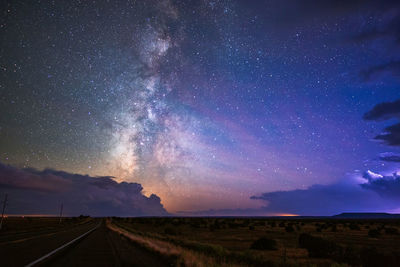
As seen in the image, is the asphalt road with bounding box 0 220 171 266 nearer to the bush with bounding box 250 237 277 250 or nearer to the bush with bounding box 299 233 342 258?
the bush with bounding box 250 237 277 250

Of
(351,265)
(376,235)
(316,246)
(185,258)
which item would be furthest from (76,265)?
(376,235)

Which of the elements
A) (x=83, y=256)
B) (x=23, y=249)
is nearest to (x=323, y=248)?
(x=83, y=256)

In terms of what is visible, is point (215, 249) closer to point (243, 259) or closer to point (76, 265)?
point (243, 259)

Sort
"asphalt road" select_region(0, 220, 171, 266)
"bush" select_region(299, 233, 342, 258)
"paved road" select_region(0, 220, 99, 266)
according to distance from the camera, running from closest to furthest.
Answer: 1. "asphalt road" select_region(0, 220, 171, 266)
2. "paved road" select_region(0, 220, 99, 266)
3. "bush" select_region(299, 233, 342, 258)

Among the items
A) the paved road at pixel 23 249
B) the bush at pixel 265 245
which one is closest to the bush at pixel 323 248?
the bush at pixel 265 245

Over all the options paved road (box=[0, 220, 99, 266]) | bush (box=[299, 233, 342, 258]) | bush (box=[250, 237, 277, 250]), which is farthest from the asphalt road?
bush (box=[299, 233, 342, 258])

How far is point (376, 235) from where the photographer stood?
125 feet

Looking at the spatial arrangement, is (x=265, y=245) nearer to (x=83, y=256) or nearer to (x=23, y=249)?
(x=83, y=256)

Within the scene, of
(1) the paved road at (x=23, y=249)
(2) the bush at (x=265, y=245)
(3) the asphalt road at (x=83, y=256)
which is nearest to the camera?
(3) the asphalt road at (x=83, y=256)

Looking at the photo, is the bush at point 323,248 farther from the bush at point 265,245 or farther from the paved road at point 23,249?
the paved road at point 23,249

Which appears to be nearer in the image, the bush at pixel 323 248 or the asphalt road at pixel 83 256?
the asphalt road at pixel 83 256

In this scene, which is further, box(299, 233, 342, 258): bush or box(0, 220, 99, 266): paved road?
box(299, 233, 342, 258): bush

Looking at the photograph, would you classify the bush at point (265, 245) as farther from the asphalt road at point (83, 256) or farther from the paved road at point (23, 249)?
the paved road at point (23, 249)

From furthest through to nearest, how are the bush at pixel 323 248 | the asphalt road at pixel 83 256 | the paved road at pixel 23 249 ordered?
1. the bush at pixel 323 248
2. the paved road at pixel 23 249
3. the asphalt road at pixel 83 256
